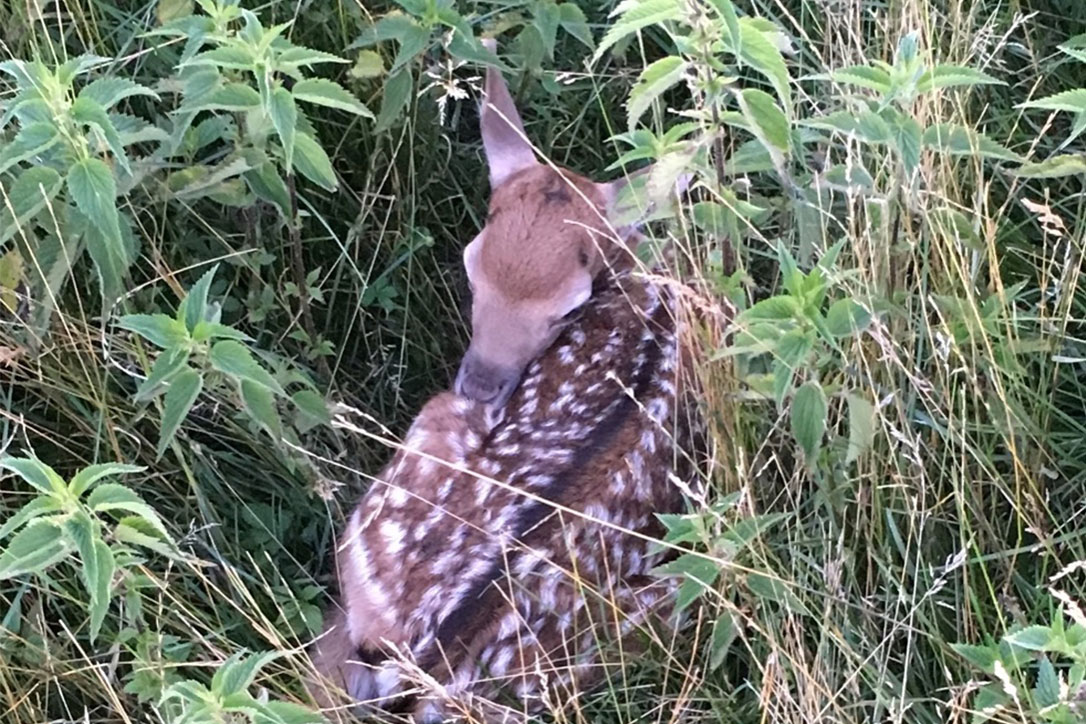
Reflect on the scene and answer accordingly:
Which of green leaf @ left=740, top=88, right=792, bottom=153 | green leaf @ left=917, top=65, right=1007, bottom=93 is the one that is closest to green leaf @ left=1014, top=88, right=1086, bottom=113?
green leaf @ left=917, top=65, right=1007, bottom=93

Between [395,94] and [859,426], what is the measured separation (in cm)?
140

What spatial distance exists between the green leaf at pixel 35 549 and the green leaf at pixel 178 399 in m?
0.32

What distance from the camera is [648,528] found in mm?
3266

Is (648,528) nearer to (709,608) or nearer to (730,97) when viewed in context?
(709,608)

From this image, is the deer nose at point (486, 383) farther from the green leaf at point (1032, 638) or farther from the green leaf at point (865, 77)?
the green leaf at point (1032, 638)

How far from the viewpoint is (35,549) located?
2.60 metres

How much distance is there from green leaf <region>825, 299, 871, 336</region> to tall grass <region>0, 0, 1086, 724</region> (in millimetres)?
62

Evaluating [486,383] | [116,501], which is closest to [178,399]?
[116,501]

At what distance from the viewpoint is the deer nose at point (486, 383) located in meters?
3.64

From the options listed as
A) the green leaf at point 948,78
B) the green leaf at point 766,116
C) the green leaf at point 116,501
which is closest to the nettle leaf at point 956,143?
the green leaf at point 948,78

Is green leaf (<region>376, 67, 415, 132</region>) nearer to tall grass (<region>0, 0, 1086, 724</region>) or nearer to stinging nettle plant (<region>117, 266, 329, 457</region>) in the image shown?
tall grass (<region>0, 0, 1086, 724</region>)

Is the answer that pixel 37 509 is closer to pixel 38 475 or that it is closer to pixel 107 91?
pixel 38 475

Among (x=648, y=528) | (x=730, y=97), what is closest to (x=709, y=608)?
(x=648, y=528)

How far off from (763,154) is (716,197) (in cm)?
18
